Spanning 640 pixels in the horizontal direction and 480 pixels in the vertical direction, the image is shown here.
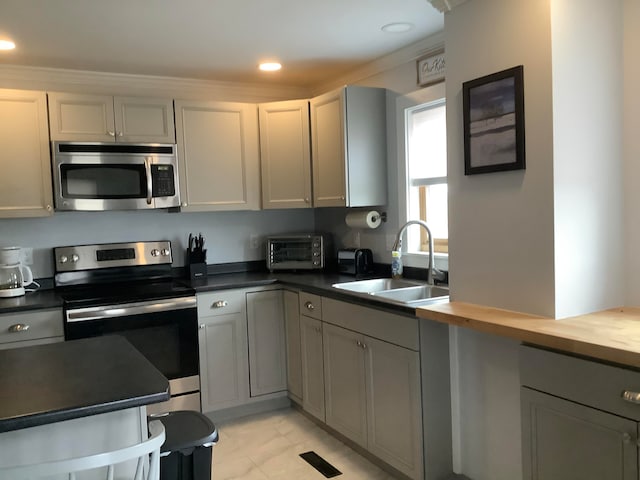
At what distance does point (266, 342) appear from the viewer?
365cm

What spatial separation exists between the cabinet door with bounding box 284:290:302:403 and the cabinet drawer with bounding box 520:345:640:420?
179 cm

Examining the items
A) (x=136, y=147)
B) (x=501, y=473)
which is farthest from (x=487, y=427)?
(x=136, y=147)

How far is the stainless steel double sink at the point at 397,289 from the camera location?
2.98m

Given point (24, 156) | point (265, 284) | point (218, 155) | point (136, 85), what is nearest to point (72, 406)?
point (265, 284)

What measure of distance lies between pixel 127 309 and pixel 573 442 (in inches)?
94.9

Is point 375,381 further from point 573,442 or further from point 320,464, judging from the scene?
point 573,442

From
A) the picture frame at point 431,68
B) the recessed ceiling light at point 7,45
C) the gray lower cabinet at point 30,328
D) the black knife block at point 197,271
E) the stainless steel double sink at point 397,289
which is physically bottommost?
the gray lower cabinet at point 30,328

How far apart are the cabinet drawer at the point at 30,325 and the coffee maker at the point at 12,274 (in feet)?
1.11

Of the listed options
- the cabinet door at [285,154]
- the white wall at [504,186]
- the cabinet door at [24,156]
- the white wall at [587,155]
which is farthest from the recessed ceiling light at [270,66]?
the white wall at [587,155]

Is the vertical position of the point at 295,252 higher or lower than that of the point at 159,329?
higher

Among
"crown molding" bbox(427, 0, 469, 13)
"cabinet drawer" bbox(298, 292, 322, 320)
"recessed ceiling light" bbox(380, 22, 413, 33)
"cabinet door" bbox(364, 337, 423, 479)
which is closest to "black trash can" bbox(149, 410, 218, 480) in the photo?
"cabinet door" bbox(364, 337, 423, 479)

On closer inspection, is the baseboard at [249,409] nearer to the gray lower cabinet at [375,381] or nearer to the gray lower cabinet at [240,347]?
the gray lower cabinet at [240,347]

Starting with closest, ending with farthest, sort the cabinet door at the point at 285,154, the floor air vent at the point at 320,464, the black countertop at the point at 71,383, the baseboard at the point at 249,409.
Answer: the black countertop at the point at 71,383 → the floor air vent at the point at 320,464 → the baseboard at the point at 249,409 → the cabinet door at the point at 285,154

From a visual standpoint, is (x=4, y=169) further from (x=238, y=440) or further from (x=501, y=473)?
(x=501, y=473)
